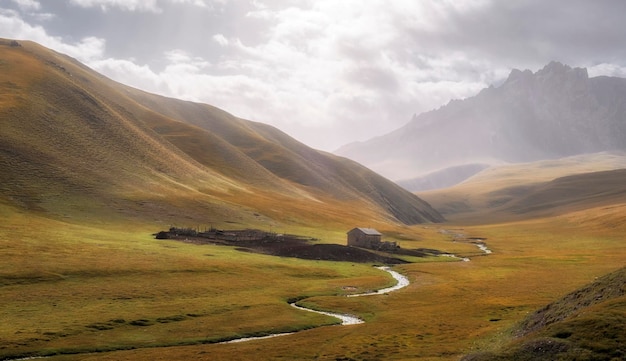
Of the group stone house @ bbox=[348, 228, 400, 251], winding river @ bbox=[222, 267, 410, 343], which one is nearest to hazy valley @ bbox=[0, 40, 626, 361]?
winding river @ bbox=[222, 267, 410, 343]

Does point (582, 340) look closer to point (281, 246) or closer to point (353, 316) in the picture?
point (353, 316)

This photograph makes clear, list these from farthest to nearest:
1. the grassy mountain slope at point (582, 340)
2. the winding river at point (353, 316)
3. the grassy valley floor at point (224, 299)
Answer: the winding river at point (353, 316), the grassy valley floor at point (224, 299), the grassy mountain slope at point (582, 340)

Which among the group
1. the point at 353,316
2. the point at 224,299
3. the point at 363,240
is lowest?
the point at 353,316

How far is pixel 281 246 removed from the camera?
128 m

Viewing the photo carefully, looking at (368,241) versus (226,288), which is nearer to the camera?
(226,288)

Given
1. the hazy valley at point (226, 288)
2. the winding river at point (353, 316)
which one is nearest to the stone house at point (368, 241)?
the hazy valley at point (226, 288)

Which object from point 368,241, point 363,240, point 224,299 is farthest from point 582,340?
point 363,240

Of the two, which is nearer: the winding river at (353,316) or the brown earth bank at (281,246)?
the winding river at (353,316)

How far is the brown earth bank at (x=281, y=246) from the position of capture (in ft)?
401

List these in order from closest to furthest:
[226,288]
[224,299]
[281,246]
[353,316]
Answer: [353,316]
[224,299]
[226,288]
[281,246]

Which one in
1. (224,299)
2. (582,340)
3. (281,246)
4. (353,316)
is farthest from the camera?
(281,246)

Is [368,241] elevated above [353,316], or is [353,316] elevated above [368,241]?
[368,241]

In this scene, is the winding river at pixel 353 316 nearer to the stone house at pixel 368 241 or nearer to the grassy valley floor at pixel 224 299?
the grassy valley floor at pixel 224 299

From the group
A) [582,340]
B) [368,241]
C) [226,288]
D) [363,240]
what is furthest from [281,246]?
[582,340]
